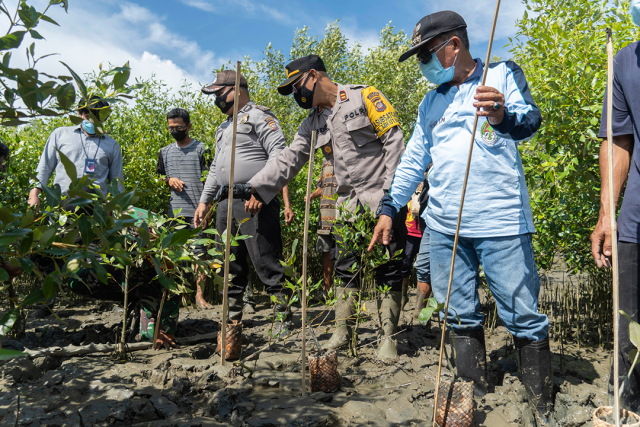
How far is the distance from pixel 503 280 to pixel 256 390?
1.33 meters

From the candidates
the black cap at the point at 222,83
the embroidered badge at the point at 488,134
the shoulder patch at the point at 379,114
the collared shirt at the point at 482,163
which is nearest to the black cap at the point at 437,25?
the collared shirt at the point at 482,163

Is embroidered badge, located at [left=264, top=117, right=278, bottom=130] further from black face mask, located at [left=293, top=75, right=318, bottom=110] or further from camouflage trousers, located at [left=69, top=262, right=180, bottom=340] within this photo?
camouflage trousers, located at [left=69, top=262, right=180, bottom=340]

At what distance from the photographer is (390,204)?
238 centimetres

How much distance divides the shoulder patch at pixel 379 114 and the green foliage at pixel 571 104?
0.96 meters

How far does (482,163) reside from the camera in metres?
2.01

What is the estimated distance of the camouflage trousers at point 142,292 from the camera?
9.27ft

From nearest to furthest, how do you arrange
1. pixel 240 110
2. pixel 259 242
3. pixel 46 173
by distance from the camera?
pixel 259 242 → pixel 240 110 → pixel 46 173

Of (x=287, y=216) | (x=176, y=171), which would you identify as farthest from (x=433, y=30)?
(x=176, y=171)

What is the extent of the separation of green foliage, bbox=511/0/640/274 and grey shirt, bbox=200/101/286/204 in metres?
1.86

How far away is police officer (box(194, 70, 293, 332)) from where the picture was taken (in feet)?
11.0

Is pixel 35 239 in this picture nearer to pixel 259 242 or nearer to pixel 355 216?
pixel 355 216

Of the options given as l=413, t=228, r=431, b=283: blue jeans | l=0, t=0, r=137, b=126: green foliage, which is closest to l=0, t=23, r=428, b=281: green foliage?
l=0, t=0, r=137, b=126: green foliage

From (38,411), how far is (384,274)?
1921 mm

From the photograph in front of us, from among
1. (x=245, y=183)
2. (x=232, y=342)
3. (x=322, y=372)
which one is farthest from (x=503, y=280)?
(x=245, y=183)
